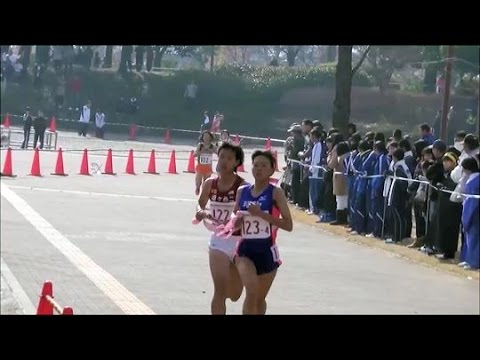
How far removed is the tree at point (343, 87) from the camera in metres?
24.6

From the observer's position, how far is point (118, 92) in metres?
37.4

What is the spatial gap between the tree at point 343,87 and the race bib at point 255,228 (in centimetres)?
1529

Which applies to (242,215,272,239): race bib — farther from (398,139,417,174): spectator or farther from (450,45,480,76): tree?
(450,45,480,76): tree

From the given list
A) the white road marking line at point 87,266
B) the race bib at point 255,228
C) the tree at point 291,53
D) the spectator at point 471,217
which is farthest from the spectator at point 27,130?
the race bib at point 255,228

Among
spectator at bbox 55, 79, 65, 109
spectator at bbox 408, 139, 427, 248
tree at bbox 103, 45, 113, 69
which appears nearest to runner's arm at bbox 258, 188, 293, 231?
spectator at bbox 408, 139, 427, 248

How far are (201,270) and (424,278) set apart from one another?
266 cm

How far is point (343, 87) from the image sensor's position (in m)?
24.9

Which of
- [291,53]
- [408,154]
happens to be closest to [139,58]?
[291,53]

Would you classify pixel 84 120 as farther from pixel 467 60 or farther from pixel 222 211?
pixel 222 211

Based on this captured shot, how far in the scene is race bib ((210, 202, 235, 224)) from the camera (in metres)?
9.57

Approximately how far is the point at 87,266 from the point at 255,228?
513 centimetres
